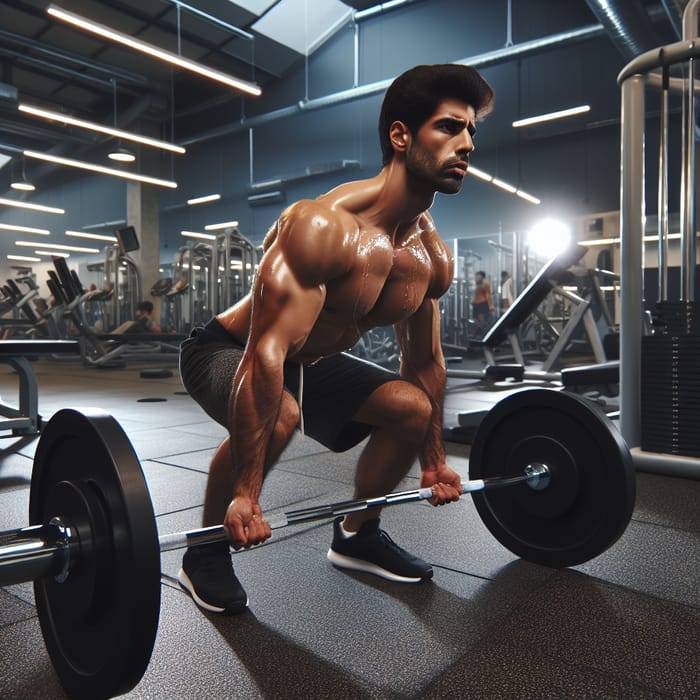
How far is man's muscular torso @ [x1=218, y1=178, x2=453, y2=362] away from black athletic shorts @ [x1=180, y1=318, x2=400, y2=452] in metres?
0.05

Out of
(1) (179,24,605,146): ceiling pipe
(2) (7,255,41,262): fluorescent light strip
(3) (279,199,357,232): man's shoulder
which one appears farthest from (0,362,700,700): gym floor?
(2) (7,255,41,262): fluorescent light strip

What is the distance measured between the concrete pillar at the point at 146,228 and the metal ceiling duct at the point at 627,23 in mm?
8276

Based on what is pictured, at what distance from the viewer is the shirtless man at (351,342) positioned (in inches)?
42.5

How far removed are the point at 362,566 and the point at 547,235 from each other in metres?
9.28

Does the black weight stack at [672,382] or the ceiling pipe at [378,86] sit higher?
the ceiling pipe at [378,86]

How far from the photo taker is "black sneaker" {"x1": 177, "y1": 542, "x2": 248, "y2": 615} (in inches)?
48.0

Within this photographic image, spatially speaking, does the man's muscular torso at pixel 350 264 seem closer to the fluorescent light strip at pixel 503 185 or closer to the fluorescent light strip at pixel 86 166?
the fluorescent light strip at pixel 503 185

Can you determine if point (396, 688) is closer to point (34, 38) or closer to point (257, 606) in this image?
point (257, 606)

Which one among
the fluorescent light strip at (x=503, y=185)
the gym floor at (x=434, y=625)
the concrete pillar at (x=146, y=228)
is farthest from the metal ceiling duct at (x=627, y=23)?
the concrete pillar at (x=146, y=228)

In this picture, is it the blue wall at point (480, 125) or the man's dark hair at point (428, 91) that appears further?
the blue wall at point (480, 125)

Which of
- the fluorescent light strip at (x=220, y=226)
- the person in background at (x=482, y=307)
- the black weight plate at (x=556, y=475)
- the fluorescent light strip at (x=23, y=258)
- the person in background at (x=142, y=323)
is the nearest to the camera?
the black weight plate at (x=556, y=475)

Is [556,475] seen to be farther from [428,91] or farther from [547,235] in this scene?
[547,235]

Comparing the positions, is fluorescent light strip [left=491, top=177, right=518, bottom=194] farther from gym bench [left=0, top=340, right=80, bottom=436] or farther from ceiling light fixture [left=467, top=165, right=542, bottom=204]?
gym bench [left=0, top=340, right=80, bottom=436]

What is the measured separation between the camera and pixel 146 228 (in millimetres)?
11594
